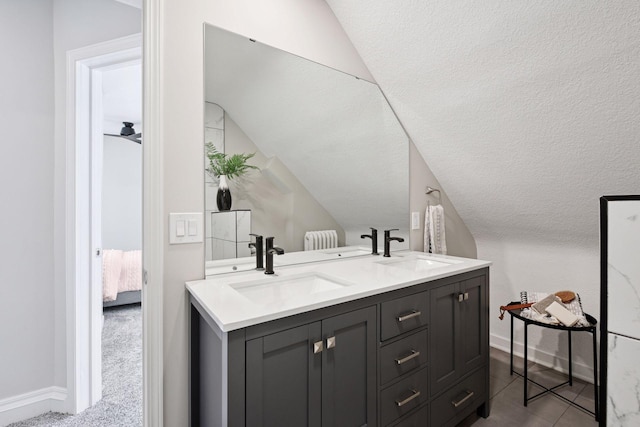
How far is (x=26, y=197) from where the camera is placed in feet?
5.74

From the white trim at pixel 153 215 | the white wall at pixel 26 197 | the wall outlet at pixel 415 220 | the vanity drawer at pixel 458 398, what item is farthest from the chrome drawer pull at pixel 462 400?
the white wall at pixel 26 197

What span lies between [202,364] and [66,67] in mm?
1760

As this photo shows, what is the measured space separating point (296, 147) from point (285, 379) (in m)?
1.18

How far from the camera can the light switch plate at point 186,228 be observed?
1.31 m

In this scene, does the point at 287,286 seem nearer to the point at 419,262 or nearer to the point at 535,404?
the point at 419,262

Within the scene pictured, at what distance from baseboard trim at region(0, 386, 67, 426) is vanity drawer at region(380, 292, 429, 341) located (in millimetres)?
1869

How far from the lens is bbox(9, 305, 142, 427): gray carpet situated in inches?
68.2

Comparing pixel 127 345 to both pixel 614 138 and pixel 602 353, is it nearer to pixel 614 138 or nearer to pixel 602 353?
pixel 602 353

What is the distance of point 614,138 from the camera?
1487 mm

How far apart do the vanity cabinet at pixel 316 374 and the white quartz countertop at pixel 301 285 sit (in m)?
0.08

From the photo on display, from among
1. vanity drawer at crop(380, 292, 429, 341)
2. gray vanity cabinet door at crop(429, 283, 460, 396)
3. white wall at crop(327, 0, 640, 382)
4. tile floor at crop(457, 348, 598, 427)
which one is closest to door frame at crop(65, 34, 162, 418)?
white wall at crop(327, 0, 640, 382)

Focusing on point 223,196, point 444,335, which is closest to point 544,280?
point 444,335

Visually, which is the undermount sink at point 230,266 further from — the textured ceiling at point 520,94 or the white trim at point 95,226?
the textured ceiling at point 520,94

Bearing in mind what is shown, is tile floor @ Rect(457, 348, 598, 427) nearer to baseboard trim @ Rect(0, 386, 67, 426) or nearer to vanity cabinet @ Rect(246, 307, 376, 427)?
vanity cabinet @ Rect(246, 307, 376, 427)
